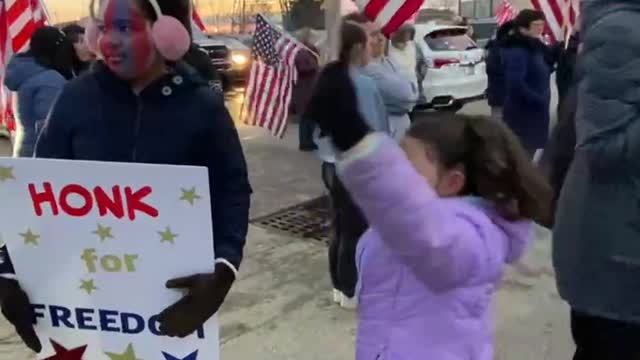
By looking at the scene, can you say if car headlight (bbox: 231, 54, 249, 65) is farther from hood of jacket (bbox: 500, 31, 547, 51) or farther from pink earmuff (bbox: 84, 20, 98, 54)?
pink earmuff (bbox: 84, 20, 98, 54)

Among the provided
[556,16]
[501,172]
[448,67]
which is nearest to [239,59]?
[448,67]

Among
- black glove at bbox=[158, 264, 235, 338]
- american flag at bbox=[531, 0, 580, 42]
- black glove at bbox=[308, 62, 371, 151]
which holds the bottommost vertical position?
american flag at bbox=[531, 0, 580, 42]

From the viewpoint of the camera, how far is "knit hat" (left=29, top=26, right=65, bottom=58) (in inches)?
223

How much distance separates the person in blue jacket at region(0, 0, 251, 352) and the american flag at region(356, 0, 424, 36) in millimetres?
2674

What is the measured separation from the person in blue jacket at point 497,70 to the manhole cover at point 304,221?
1.74 metres

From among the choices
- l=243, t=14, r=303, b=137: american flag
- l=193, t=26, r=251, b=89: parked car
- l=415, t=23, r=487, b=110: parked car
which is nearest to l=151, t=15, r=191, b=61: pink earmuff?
l=243, t=14, r=303, b=137: american flag

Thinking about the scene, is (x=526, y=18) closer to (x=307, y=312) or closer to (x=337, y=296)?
(x=337, y=296)

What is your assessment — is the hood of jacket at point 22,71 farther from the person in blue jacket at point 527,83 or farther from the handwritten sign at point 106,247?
the person in blue jacket at point 527,83

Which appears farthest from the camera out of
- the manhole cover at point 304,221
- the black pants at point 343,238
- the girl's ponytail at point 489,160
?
the manhole cover at point 304,221

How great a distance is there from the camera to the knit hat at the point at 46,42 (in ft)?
18.6

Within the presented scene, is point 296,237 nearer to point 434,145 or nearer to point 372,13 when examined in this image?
point 372,13

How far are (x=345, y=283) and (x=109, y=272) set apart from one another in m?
2.84

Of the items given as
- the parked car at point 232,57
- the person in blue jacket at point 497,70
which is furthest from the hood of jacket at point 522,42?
the parked car at point 232,57

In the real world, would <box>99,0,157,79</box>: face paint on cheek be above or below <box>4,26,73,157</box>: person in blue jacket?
above
